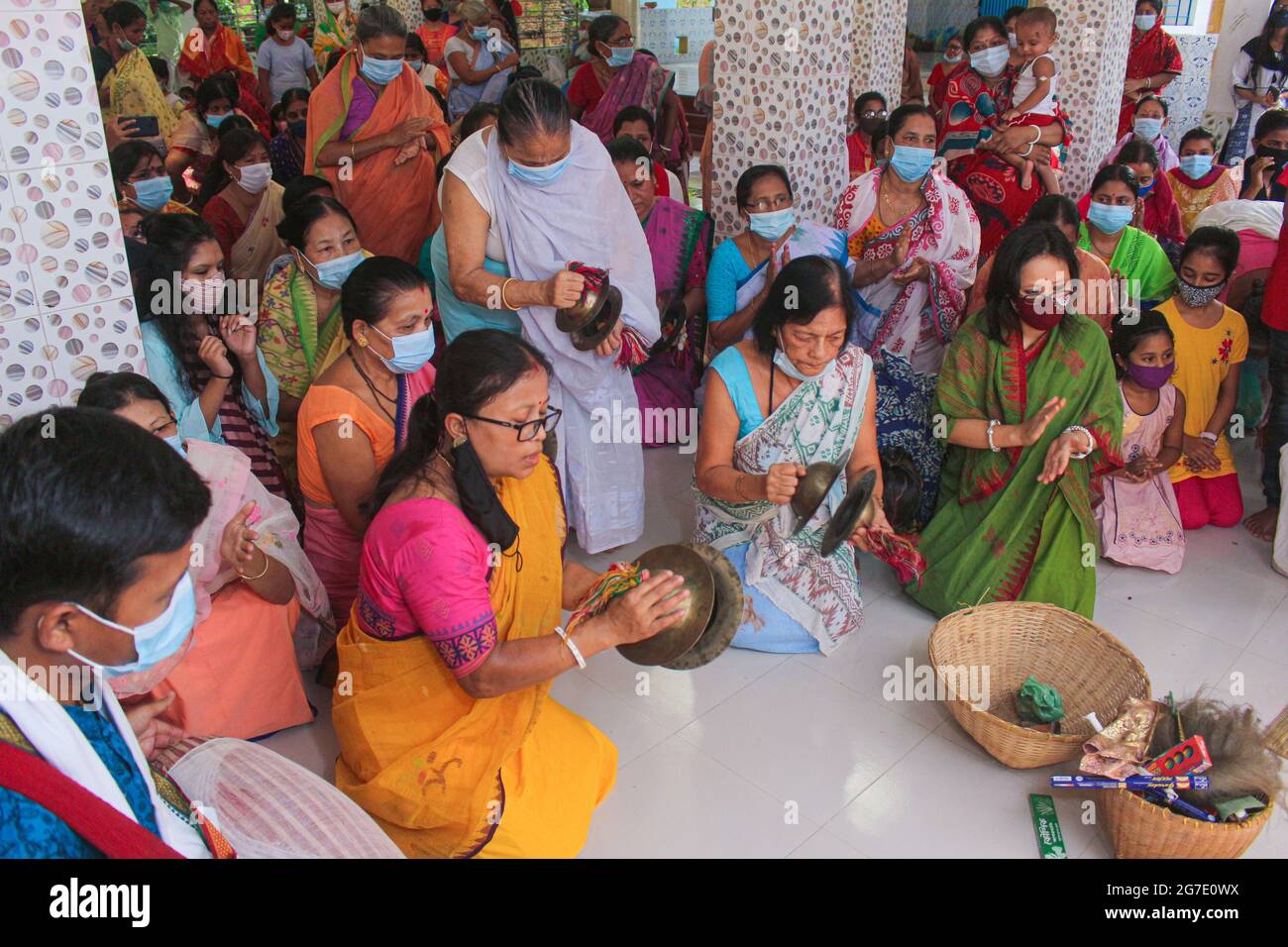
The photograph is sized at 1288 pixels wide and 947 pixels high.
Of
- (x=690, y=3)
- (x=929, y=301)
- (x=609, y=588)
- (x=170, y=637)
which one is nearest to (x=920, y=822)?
(x=609, y=588)

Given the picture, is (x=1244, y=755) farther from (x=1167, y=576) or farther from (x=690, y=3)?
(x=690, y=3)

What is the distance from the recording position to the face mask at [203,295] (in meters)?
3.29

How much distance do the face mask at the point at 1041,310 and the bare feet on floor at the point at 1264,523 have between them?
4.65ft

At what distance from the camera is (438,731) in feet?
8.02

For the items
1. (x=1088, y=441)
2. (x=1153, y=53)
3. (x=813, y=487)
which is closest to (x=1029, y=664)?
(x=1088, y=441)

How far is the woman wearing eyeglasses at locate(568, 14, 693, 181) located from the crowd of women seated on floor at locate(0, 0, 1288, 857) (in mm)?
2309

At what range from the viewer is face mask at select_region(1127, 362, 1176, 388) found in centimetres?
380

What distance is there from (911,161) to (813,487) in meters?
2.04

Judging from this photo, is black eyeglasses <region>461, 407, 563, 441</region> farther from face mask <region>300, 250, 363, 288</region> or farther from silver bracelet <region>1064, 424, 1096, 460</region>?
silver bracelet <region>1064, 424, 1096, 460</region>

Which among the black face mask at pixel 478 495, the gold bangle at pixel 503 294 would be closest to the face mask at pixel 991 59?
the gold bangle at pixel 503 294

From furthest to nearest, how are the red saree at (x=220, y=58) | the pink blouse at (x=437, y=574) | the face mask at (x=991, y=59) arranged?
the red saree at (x=220, y=58) < the face mask at (x=991, y=59) < the pink blouse at (x=437, y=574)

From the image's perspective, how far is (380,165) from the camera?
15.8 feet

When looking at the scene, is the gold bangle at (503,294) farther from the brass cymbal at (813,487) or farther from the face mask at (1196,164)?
the face mask at (1196,164)

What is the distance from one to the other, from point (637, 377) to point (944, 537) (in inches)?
72.9
